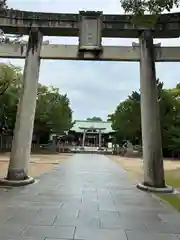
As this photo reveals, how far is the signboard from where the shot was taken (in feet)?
38.6

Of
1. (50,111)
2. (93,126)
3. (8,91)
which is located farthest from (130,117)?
(93,126)

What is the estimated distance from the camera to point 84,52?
1190cm

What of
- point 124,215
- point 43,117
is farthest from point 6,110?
point 124,215

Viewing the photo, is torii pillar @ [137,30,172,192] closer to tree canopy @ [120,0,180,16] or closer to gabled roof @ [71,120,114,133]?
tree canopy @ [120,0,180,16]

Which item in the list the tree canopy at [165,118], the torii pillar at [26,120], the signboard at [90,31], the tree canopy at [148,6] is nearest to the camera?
the tree canopy at [148,6]

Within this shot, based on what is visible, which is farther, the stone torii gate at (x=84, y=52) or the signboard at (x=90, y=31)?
the signboard at (x=90, y=31)

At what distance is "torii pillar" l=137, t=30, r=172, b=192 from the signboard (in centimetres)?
165

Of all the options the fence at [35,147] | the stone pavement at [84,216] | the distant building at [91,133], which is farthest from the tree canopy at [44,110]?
the stone pavement at [84,216]

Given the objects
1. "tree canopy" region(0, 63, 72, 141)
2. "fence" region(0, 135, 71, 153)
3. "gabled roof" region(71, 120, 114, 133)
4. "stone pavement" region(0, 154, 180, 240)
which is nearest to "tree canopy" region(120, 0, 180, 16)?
"stone pavement" region(0, 154, 180, 240)

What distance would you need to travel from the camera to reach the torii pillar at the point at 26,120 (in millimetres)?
11188

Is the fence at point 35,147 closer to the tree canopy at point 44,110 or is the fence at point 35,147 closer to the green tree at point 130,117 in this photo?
the tree canopy at point 44,110

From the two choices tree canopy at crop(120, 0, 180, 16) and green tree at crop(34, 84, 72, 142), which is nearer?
tree canopy at crop(120, 0, 180, 16)

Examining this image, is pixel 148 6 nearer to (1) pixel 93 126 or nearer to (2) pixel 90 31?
(2) pixel 90 31

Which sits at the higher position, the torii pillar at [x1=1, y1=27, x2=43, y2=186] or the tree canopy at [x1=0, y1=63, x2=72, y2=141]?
the tree canopy at [x1=0, y1=63, x2=72, y2=141]
